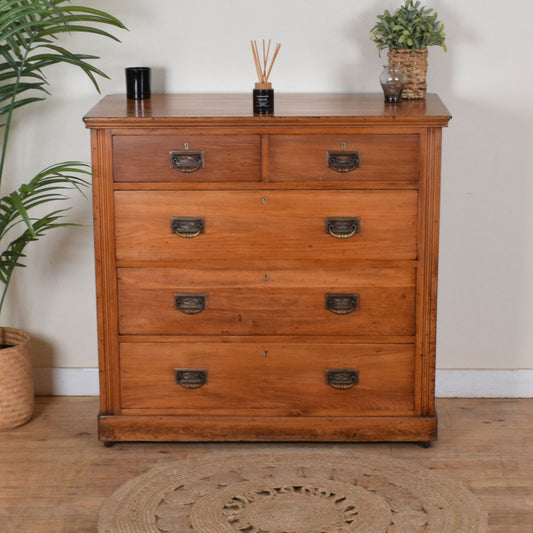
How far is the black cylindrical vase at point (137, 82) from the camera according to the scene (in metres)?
3.13

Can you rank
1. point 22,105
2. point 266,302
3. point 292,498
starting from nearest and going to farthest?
point 292,498, point 266,302, point 22,105

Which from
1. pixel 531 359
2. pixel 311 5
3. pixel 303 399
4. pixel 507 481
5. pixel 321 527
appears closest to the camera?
pixel 321 527

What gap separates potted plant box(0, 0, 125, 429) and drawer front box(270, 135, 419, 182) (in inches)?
22.5

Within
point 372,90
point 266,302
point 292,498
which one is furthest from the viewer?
point 372,90

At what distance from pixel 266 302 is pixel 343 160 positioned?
473 mm

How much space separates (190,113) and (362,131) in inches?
19.5

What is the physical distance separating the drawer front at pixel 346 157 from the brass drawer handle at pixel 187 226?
25 cm

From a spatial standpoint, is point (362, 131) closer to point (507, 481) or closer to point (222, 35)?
point (222, 35)

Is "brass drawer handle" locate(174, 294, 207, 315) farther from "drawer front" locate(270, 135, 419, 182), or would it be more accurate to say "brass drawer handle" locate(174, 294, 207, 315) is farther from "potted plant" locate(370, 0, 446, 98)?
"potted plant" locate(370, 0, 446, 98)

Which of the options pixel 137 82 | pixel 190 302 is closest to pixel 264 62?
pixel 137 82

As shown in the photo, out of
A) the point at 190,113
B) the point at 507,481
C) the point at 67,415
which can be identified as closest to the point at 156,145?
the point at 190,113

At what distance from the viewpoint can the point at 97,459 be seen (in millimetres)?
2998

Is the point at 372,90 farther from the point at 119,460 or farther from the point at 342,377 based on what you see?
the point at 119,460

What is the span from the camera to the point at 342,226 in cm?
290
